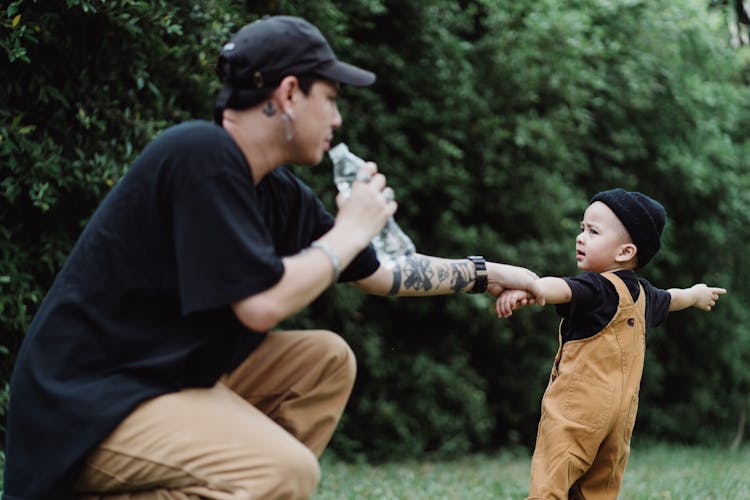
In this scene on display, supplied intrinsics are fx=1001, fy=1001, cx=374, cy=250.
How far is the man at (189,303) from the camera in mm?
2666

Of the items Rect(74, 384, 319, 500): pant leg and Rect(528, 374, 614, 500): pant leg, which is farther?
Rect(528, 374, 614, 500): pant leg

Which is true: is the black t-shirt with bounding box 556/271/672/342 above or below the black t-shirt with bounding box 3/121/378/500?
below

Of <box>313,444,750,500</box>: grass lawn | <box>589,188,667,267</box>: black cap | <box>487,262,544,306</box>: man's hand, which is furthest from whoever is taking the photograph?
<box>313,444,750,500</box>: grass lawn

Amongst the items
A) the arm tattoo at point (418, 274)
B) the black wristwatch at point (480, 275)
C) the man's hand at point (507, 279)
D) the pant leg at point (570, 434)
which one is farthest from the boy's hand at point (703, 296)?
the arm tattoo at point (418, 274)

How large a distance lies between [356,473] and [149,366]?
450 cm

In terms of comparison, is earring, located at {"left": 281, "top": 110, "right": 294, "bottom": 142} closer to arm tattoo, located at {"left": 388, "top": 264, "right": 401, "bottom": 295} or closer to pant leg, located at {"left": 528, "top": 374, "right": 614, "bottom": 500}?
arm tattoo, located at {"left": 388, "top": 264, "right": 401, "bottom": 295}

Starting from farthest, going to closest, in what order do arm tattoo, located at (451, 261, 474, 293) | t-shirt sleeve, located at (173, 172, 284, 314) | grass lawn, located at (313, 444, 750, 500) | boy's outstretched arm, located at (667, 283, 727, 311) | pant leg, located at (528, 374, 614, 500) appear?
grass lawn, located at (313, 444, 750, 500) → boy's outstretched arm, located at (667, 283, 727, 311) → pant leg, located at (528, 374, 614, 500) → arm tattoo, located at (451, 261, 474, 293) → t-shirt sleeve, located at (173, 172, 284, 314)

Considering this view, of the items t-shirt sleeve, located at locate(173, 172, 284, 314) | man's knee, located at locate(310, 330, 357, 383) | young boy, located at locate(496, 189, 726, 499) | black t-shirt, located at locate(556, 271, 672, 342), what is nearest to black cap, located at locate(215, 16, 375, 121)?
t-shirt sleeve, located at locate(173, 172, 284, 314)

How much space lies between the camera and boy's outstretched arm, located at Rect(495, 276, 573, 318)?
3.90m

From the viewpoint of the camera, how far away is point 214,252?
263 cm

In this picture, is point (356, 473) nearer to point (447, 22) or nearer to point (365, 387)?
point (365, 387)

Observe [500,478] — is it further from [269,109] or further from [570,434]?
[269,109]

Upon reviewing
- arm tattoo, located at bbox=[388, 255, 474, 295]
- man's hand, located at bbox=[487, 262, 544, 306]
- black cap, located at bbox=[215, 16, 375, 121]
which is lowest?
man's hand, located at bbox=[487, 262, 544, 306]

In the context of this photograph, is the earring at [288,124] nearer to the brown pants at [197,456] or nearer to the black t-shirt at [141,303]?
the black t-shirt at [141,303]
